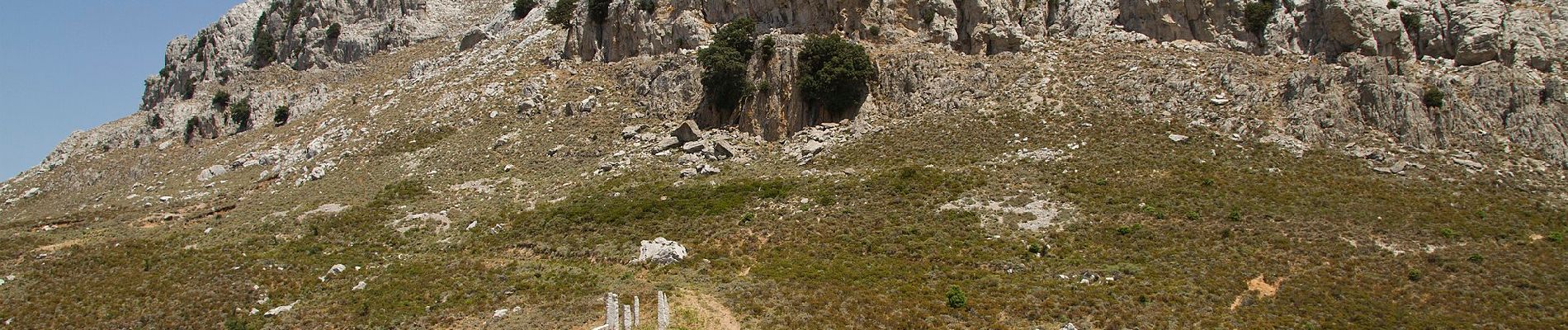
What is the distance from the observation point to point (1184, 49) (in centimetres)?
5506

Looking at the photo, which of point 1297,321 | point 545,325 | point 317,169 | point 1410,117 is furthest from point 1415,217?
point 317,169

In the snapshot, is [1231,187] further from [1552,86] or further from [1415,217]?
[1552,86]

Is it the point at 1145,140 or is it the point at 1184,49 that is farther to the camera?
the point at 1184,49

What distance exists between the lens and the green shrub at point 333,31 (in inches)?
3489

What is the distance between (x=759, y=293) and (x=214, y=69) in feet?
282

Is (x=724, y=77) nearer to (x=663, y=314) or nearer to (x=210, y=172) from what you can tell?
(x=663, y=314)

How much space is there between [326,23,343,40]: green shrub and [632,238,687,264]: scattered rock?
66041 millimetres

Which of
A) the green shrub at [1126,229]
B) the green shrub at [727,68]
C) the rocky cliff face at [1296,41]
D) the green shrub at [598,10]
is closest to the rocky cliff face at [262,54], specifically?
the green shrub at [598,10]

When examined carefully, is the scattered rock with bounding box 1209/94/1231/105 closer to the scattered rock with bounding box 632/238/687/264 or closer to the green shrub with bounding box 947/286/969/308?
the green shrub with bounding box 947/286/969/308

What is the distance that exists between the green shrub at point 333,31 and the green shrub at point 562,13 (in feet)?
87.9

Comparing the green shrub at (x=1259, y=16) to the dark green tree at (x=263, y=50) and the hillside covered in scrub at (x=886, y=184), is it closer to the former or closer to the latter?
the hillside covered in scrub at (x=886, y=184)

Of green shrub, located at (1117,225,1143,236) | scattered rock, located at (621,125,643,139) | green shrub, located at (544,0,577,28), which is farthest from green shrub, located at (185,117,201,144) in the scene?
green shrub, located at (1117,225,1143,236)

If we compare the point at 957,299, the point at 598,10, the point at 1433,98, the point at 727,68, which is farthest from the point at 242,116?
the point at 1433,98

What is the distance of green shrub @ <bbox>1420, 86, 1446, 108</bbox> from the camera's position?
148 ft
